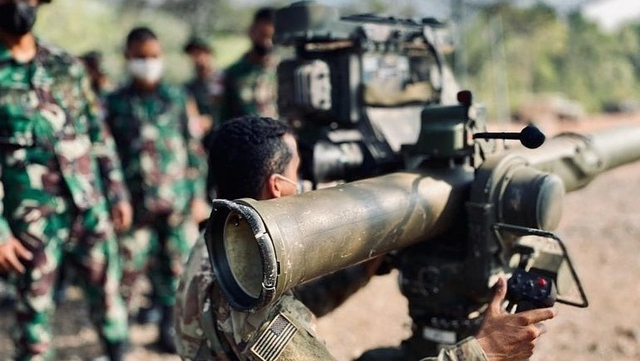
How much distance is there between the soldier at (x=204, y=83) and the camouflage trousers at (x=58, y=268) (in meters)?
2.39

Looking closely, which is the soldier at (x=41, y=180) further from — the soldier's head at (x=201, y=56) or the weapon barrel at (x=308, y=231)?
the soldier's head at (x=201, y=56)

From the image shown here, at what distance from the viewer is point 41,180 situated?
127 inches

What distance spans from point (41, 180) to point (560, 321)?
3.09 meters

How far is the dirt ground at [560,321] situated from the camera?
13.0ft

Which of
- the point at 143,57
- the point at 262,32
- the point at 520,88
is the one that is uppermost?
the point at 262,32

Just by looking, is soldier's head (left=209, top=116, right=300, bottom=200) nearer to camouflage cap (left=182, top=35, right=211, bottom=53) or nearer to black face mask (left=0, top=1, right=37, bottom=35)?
Answer: black face mask (left=0, top=1, right=37, bottom=35)

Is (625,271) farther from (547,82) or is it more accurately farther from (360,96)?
(547,82)

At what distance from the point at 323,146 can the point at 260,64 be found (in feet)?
10.5

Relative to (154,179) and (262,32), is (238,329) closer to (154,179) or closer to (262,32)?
(154,179)

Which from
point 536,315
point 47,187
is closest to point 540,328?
point 536,315

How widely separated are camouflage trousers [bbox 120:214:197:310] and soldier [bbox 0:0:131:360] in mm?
989

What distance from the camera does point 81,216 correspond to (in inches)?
134

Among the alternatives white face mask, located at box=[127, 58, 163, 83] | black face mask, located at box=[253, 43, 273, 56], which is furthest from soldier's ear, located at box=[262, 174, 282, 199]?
black face mask, located at box=[253, 43, 273, 56]

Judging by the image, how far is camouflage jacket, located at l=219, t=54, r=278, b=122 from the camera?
5383 millimetres
